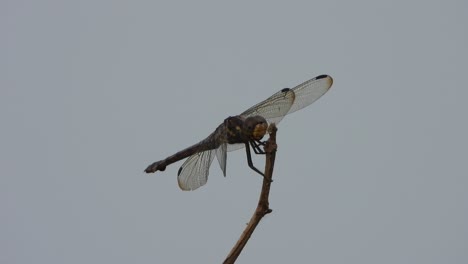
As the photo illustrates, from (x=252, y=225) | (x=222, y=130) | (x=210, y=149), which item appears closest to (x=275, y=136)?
(x=252, y=225)

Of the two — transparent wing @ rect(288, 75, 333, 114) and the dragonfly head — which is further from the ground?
transparent wing @ rect(288, 75, 333, 114)

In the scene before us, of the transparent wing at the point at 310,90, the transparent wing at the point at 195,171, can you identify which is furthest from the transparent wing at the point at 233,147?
the transparent wing at the point at 310,90

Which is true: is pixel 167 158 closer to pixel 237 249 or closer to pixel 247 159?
pixel 247 159

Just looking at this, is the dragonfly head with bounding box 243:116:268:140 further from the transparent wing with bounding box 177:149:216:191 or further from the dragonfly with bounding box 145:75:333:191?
the transparent wing with bounding box 177:149:216:191

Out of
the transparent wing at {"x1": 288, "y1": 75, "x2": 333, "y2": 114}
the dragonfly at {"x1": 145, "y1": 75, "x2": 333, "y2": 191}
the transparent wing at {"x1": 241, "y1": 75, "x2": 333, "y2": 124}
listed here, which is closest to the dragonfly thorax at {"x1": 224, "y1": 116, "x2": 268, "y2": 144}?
the dragonfly at {"x1": 145, "y1": 75, "x2": 333, "y2": 191}

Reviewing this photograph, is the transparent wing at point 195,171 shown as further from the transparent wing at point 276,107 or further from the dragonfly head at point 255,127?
the dragonfly head at point 255,127

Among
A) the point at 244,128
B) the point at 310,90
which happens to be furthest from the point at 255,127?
the point at 310,90
